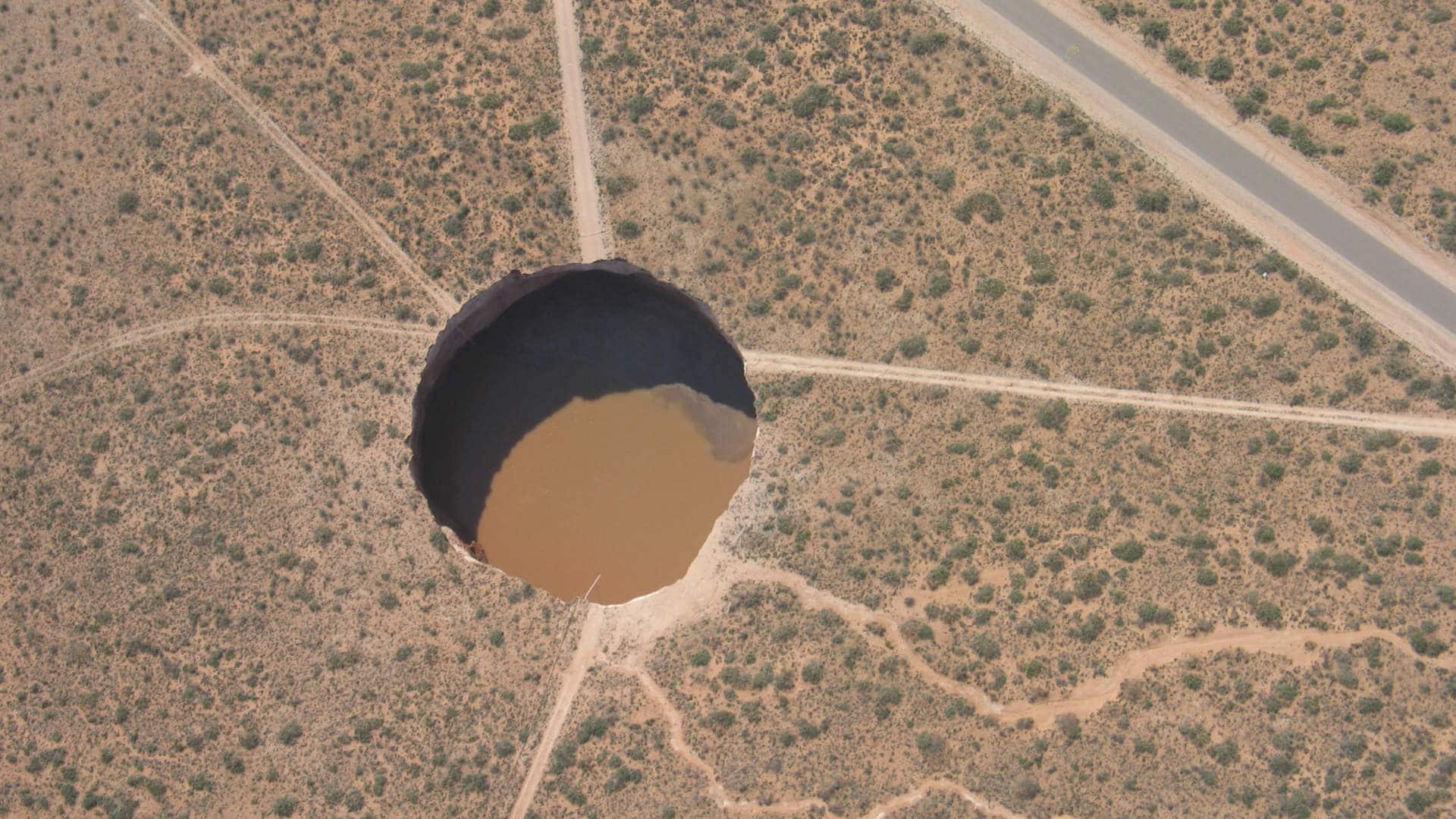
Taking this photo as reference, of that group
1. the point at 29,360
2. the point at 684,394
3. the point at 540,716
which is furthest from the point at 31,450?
the point at 684,394

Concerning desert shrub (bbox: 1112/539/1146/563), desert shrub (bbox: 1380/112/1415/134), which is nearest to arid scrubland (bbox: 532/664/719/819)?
desert shrub (bbox: 1112/539/1146/563)

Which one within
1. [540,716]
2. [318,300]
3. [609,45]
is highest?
[609,45]

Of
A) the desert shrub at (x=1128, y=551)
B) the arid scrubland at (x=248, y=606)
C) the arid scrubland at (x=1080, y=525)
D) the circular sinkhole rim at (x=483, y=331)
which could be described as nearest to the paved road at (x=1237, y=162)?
the arid scrubland at (x=1080, y=525)

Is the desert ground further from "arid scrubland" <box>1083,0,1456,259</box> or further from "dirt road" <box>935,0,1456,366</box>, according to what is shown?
"dirt road" <box>935,0,1456,366</box>

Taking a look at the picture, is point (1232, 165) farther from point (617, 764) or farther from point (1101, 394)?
point (617, 764)

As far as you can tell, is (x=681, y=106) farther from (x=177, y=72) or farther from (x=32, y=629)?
(x=32, y=629)
